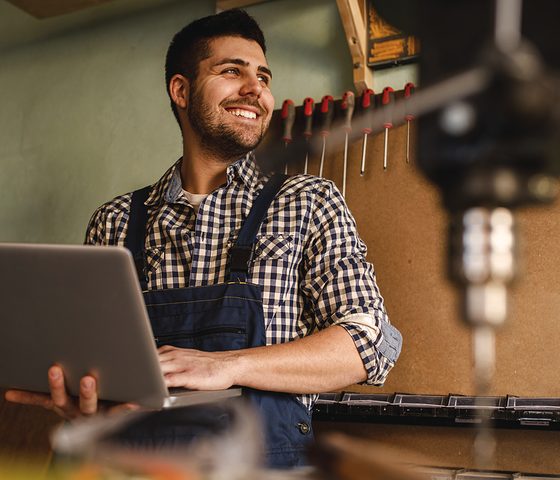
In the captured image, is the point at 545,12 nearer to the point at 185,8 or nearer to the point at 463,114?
the point at 463,114

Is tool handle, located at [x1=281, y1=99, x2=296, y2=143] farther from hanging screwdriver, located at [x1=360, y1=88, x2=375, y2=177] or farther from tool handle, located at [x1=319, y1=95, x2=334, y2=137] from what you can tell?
hanging screwdriver, located at [x1=360, y1=88, x2=375, y2=177]

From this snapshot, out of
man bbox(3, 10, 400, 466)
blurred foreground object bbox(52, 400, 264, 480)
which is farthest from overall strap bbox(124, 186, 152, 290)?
blurred foreground object bbox(52, 400, 264, 480)

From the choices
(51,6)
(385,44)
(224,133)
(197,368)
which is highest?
(51,6)

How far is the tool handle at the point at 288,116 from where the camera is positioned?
7.94 feet

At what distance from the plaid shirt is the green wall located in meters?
0.98

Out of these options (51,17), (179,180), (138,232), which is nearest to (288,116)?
(179,180)

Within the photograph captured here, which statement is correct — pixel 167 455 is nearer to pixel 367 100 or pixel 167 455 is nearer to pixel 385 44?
pixel 367 100

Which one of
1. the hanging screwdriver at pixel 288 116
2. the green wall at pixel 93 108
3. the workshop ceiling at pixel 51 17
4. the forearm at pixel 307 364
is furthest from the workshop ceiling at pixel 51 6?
the forearm at pixel 307 364

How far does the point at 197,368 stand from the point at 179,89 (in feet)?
3.41

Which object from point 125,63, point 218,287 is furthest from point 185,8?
point 218,287

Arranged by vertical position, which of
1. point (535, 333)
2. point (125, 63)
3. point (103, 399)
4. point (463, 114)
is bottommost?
point (103, 399)

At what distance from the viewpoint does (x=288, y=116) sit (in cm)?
244

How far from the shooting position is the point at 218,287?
1.55 m

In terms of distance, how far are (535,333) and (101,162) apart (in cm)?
188
